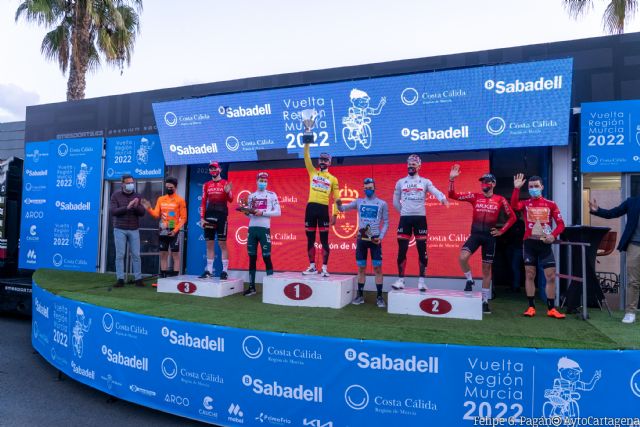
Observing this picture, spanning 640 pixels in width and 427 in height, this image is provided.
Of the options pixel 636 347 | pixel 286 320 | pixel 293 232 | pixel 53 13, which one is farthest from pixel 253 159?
pixel 53 13

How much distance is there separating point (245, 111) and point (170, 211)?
2.48 meters

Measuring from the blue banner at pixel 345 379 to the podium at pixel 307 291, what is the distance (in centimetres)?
174

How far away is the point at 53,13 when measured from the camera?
1402cm

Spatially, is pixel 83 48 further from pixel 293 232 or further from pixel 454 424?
pixel 454 424

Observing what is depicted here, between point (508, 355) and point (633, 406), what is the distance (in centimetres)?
98

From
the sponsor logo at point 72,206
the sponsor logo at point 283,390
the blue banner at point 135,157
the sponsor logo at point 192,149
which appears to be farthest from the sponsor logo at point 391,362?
the sponsor logo at point 72,206

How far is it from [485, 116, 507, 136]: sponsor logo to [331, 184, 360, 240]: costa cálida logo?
106 inches

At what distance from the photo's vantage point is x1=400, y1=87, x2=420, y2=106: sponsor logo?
7.14 m

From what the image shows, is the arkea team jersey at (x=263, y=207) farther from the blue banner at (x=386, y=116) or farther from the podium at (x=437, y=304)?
the podium at (x=437, y=304)

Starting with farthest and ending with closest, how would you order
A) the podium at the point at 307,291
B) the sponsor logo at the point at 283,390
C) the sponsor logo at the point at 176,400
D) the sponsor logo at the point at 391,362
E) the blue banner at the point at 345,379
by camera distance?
1. the podium at the point at 307,291
2. the sponsor logo at the point at 176,400
3. the sponsor logo at the point at 283,390
4. the sponsor logo at the point at 391,362
5. the blue banner at the point at 345,379

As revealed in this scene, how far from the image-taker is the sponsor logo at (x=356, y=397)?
3.47 m

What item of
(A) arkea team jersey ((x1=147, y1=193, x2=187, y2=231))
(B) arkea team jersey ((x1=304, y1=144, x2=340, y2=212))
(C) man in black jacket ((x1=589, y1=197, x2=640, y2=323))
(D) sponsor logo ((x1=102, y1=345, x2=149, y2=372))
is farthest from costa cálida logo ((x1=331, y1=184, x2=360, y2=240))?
(D) sponsor logo ((x1=102, y1=345, x2=149, y2=372))

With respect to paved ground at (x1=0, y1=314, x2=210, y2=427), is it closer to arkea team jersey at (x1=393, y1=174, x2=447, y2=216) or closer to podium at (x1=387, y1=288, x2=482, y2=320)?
podium at (x1=387, y1=288, x2=482, y2=320)

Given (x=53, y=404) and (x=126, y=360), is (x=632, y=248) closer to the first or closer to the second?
(x=126, y=360)
